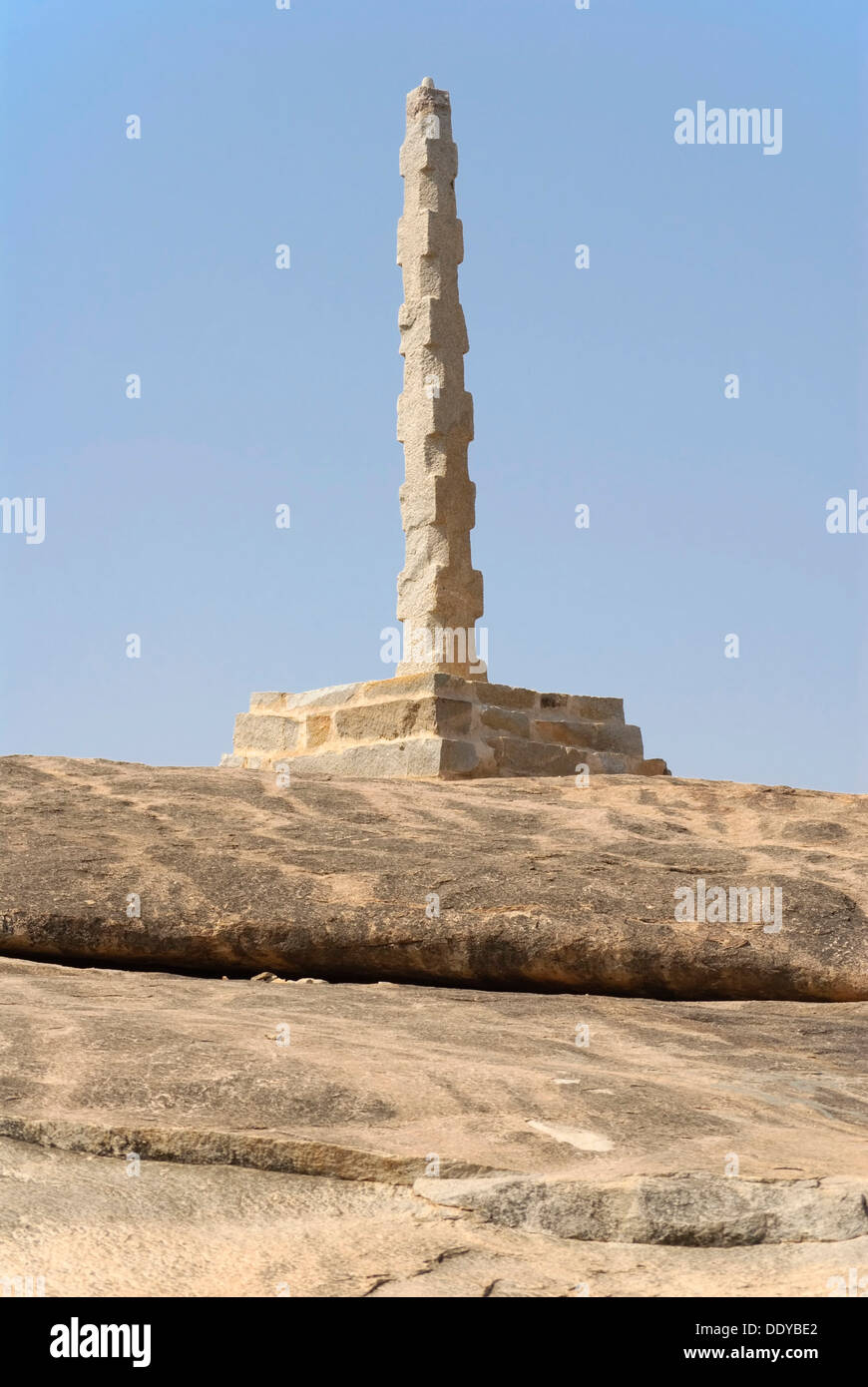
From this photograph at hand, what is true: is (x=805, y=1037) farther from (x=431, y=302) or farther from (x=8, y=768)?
(x=431, y=302)

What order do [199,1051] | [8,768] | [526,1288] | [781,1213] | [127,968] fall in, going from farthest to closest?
[8,768] → [127,968] → [199,1051] → [781,1213] → [526,1288]

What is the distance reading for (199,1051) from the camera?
2795 millimetres

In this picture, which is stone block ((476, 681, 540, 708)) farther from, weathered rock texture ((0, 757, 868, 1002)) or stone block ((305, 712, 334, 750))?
weathered rock texture ((0, 757, 868, 1002))

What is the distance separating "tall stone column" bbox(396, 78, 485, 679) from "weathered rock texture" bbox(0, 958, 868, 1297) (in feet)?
19.7

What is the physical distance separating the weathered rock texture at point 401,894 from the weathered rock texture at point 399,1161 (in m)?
0.81

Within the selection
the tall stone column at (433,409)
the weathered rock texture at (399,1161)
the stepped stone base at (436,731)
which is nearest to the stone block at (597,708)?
the stepped stone base at (436,731)

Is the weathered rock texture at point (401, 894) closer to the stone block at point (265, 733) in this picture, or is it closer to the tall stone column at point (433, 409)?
the stone block at point (265, 733)

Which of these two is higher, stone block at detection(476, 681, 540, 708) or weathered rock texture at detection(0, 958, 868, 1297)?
stone block at detection(476, 681, 540, 708)

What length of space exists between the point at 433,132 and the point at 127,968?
24.1 feet

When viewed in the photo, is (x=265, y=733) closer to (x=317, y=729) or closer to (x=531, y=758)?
(x=317, y=729)

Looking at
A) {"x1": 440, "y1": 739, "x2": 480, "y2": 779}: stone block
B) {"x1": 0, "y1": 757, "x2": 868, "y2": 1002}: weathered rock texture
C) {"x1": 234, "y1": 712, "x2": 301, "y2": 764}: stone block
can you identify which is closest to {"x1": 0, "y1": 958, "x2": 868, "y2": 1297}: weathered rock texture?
{"x1": 0, "y1": 757, "x2": 868, "y2": 1002}: weathered rock texture

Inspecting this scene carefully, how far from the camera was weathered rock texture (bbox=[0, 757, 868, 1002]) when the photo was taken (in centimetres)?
415

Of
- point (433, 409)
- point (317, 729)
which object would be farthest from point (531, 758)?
point (433, 409)
